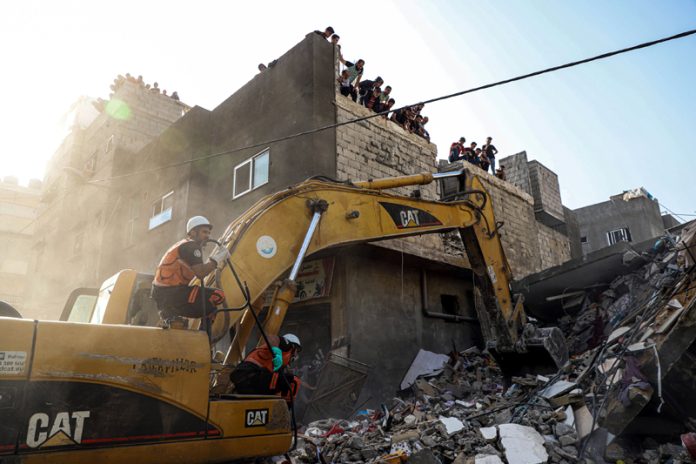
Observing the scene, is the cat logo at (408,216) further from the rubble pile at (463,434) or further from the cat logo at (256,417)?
the cat logo at (256,417)

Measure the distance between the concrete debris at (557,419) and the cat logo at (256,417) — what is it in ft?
3.30

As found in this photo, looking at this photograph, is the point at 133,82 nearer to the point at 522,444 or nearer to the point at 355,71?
the point at 355,71

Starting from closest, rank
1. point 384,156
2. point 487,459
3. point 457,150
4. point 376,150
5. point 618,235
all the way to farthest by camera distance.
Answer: point 487,459, point 376,150, point 384,156, point 457,150, point 618,235

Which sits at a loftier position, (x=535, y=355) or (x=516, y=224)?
(x=516, y=224)

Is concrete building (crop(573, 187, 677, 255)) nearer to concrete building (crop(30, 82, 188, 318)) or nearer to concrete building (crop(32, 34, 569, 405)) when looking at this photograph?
concrete building (crop(32, 34, 569, 405))

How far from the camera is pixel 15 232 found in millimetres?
36781

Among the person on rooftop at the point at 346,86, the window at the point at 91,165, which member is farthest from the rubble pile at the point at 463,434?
the window at the point at 91,165

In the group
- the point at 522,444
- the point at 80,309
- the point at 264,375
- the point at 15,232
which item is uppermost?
the point at 15,232

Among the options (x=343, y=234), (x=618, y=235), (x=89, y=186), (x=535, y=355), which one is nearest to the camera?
(x=343, y=234)

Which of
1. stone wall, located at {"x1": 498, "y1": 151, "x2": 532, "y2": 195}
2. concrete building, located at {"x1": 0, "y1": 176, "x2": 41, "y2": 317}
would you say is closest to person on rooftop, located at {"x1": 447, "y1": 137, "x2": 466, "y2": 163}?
stone wall, located at {"x1": 498, "y1": 151, "x2": 532, "y2": 195}

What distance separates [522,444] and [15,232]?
41379mm

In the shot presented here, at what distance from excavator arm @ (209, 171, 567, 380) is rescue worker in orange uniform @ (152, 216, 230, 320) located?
0.29m

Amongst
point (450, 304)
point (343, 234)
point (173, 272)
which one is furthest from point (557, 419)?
point (450, 304)

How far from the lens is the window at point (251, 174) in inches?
448
